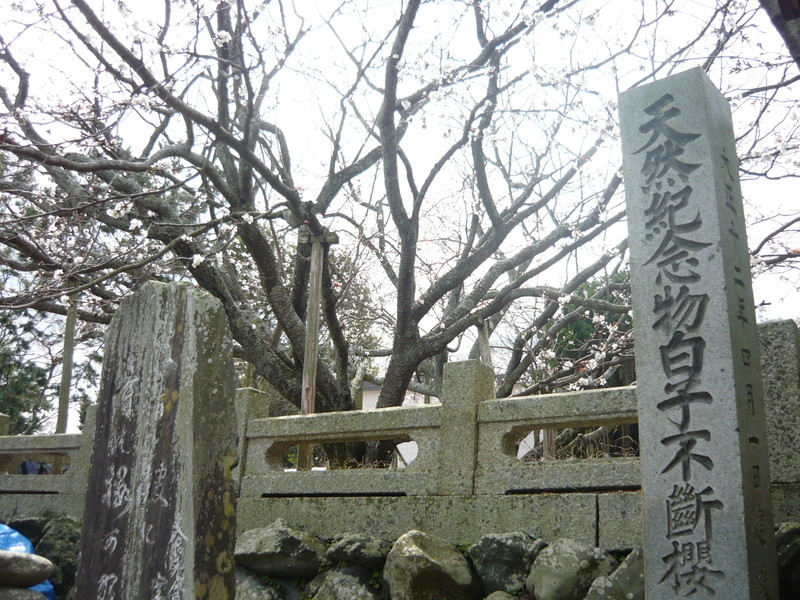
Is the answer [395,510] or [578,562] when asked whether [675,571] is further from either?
[395,510]

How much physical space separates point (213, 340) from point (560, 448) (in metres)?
8.58

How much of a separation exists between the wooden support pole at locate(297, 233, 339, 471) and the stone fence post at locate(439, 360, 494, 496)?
2218 mm

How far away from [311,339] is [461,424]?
2.74m

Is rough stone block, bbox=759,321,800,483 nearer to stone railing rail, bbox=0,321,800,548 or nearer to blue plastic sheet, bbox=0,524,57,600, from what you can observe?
stone railing rail, bbox=0,321,800,548

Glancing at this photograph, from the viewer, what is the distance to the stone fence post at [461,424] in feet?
18.0

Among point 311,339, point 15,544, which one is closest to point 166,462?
point 15,544

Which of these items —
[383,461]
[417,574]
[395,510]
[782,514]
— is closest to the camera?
[782,514]

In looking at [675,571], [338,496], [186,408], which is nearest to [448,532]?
[338,496]

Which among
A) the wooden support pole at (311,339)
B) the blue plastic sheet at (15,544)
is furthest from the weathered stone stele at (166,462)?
the wooden support pole at (311,339)

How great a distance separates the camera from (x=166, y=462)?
3.52 metres

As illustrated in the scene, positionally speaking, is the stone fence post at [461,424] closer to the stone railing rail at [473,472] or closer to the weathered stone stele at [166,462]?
the stone railing rail at [473,472]

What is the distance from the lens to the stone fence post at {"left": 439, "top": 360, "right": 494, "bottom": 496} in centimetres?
550

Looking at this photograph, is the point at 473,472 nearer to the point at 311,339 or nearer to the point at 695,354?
the point at 695,354

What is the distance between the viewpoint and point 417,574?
4.79 metres
